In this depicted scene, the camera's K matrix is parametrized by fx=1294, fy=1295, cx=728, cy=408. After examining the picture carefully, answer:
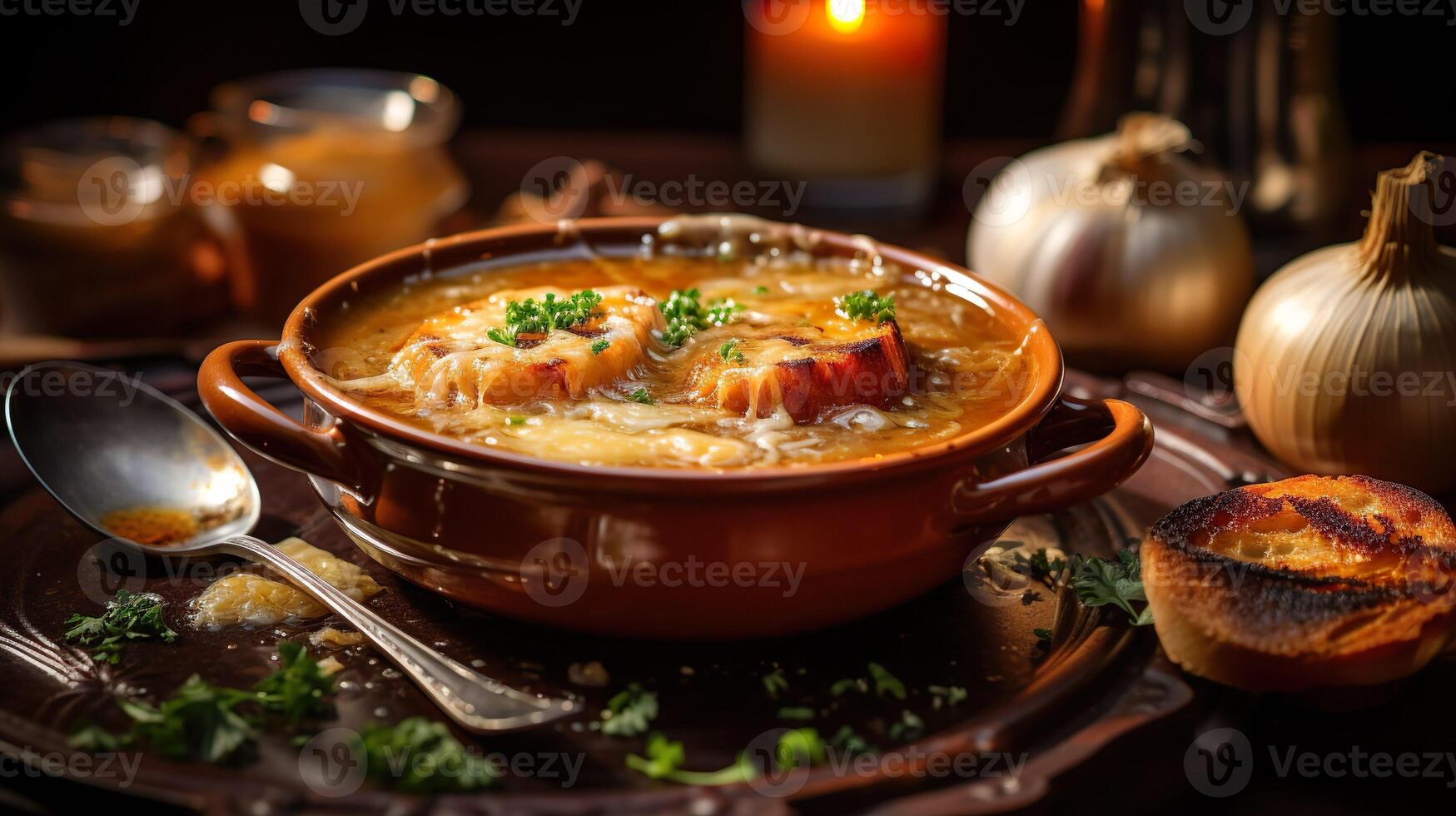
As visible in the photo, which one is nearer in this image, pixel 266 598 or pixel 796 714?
pixel 796 714

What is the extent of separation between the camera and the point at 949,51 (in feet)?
20.2

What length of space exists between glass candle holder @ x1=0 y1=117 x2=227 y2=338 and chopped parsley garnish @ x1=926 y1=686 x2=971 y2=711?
2901 millimetres

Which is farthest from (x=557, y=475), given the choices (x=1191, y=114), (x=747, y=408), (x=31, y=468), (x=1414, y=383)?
(x=1191, y=114)

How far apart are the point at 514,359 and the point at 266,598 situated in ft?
2.01

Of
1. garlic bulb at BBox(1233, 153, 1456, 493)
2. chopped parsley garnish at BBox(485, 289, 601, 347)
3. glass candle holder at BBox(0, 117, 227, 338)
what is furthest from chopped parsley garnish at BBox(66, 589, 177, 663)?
garlic bulb at BBox(1233, 153, 1456, 493)

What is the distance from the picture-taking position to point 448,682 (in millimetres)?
2023

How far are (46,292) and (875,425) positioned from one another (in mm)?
2819

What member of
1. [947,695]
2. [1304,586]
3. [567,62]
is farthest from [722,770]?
[567,62]

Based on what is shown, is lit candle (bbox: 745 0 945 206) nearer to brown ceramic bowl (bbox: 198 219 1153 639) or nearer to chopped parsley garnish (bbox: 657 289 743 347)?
chopped parsley garnish (bbox: 657 289 743 347)

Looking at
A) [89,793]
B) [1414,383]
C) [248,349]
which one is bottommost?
[89,793]

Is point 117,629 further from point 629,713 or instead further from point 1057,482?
point 1057,482

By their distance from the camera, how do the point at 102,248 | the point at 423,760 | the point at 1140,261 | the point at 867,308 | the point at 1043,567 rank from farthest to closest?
the point at 102,248 < the point at 1140,261 < the point at 867,308 < the point at 1043,567 < the point at 423,760

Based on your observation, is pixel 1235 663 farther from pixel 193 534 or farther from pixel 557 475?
pixel 193 534

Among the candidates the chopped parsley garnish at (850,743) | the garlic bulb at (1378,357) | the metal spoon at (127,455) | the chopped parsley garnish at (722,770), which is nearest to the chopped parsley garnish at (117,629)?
the metal spoon at (127,455)
